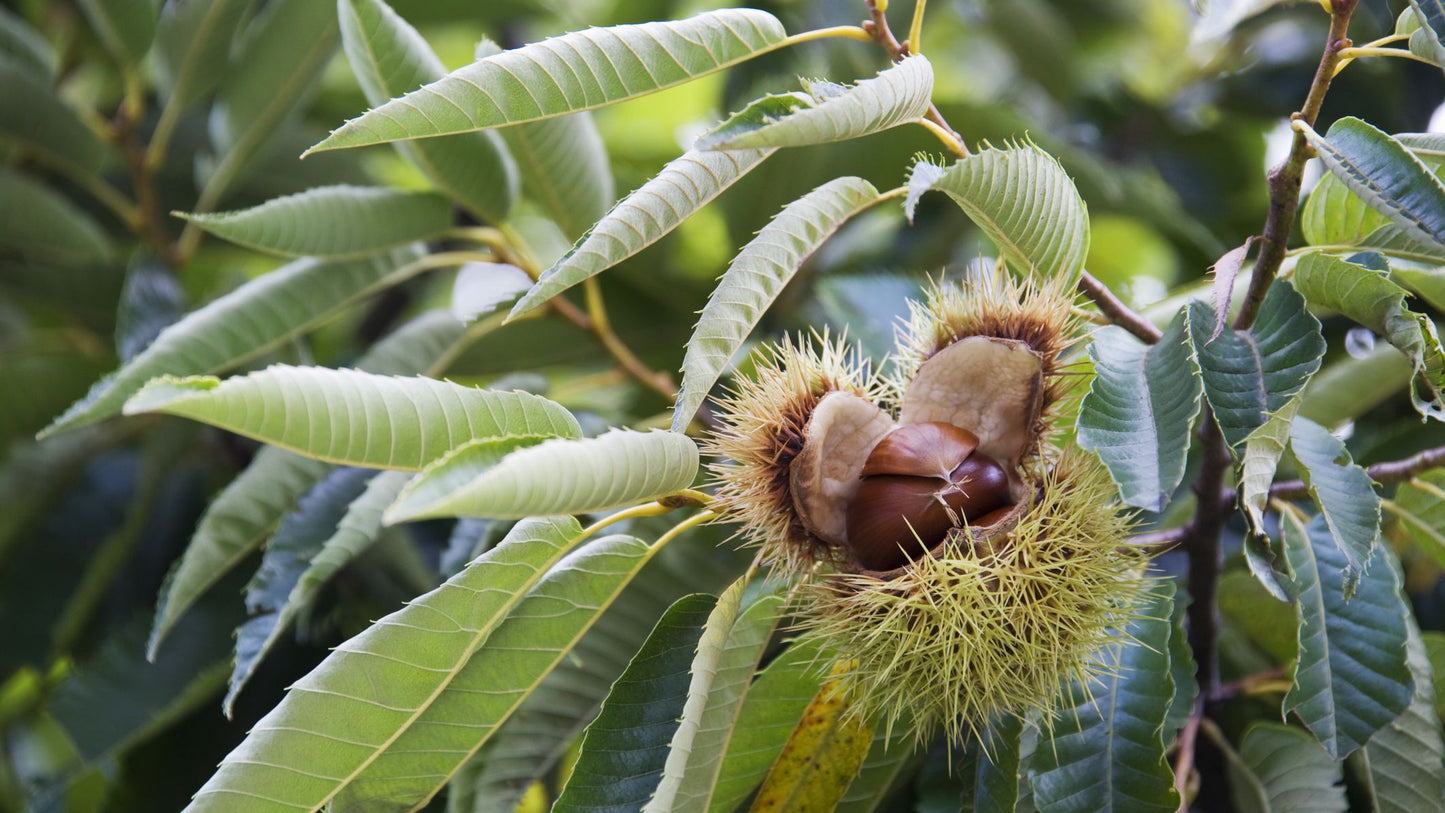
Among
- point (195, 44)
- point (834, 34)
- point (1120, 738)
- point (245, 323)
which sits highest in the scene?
point (195, 44)

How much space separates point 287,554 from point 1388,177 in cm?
80

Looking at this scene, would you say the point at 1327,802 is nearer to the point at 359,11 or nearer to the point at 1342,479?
the point at 1342,479

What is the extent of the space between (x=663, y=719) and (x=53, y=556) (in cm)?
102

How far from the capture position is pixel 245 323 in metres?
0.93

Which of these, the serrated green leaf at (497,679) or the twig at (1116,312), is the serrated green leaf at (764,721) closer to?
the serrated green leaf at (497,679)

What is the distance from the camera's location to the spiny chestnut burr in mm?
695

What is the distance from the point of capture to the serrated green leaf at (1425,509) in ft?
2.68

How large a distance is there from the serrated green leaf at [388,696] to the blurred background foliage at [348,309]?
216mm

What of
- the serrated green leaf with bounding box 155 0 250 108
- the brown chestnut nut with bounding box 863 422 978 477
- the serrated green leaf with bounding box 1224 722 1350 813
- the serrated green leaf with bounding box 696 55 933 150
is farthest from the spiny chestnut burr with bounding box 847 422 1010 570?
the serrated green leaf with bounding box 155 0 250 108

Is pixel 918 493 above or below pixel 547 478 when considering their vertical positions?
above

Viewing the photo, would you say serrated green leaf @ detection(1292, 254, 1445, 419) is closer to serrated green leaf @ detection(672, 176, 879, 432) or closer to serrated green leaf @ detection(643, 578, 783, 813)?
serrated green leaf @ detection(672, 176, 879, 432)

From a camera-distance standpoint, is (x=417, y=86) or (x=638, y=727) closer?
(x=638, y=727)

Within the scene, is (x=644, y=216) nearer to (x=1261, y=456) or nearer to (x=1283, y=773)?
(x=1261, y=456)

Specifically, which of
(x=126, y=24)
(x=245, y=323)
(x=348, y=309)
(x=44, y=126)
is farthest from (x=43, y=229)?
(x=245, y=323)
